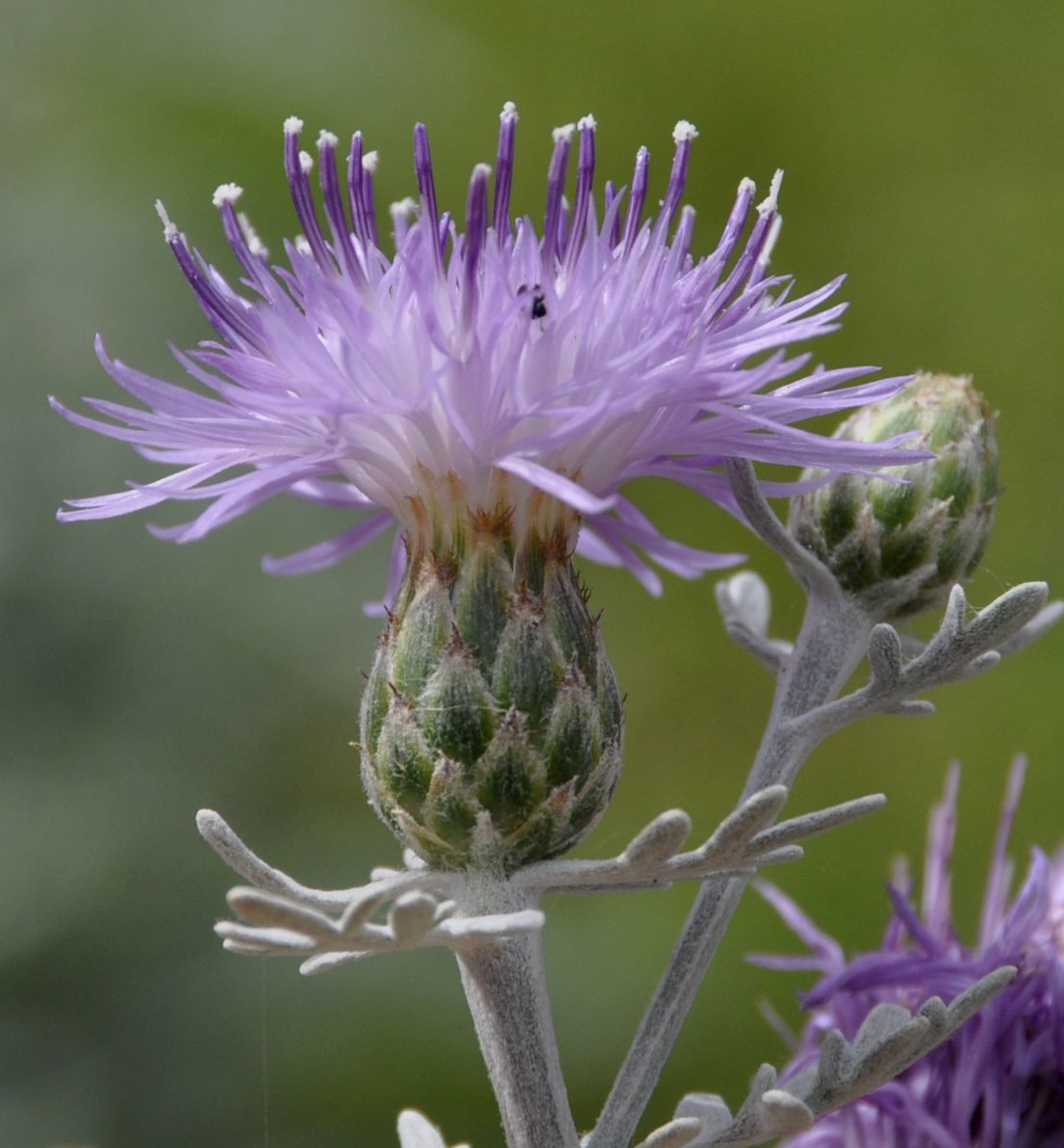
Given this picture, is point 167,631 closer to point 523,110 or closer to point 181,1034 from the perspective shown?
point 181,1034

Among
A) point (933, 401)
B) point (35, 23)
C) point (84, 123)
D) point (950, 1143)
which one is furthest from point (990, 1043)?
point (35, 23)

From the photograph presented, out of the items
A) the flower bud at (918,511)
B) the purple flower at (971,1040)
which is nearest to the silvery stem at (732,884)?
the flower bud at (918,511)

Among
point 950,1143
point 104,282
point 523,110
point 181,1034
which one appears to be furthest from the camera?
point 523,110

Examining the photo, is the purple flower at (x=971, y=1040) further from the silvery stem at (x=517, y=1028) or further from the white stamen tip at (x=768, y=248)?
the white stamen tip at (x=768, y=248)

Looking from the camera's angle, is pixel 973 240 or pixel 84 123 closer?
pixel 84 123

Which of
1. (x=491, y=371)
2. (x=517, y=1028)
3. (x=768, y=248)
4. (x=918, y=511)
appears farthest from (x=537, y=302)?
(x=517, y=1028)

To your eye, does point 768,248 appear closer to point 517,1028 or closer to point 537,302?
point 537,302
